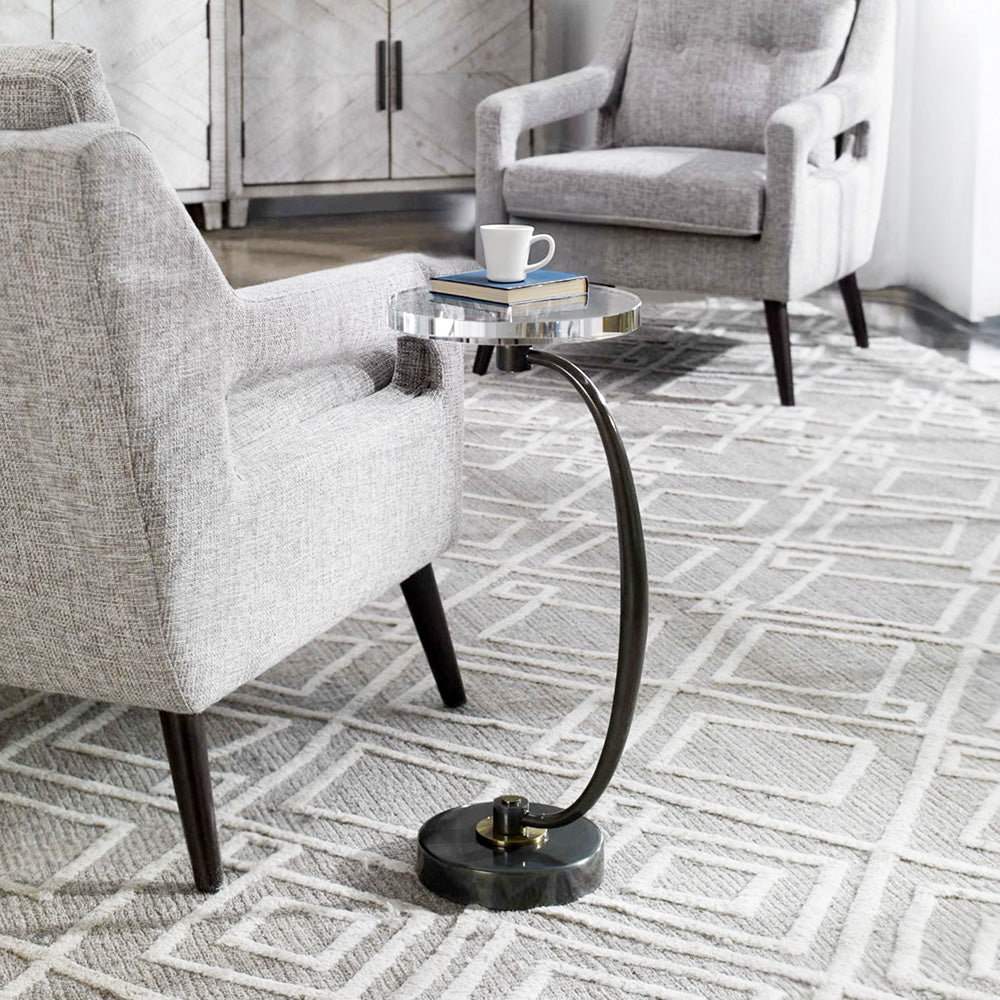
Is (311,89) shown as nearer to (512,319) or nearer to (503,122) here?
(503,122)

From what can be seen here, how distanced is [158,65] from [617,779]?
3.82 metres

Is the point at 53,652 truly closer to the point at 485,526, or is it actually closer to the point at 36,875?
the point at 36,875

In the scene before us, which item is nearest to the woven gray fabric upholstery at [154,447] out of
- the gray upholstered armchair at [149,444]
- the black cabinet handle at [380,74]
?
the gray upholstered armchair at [149,444]

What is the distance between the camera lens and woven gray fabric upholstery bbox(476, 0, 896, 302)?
3.10 meters

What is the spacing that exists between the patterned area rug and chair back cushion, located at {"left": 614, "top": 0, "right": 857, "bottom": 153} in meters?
1.16

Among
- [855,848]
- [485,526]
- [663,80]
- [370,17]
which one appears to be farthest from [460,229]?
[855,848]

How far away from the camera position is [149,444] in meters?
1.24

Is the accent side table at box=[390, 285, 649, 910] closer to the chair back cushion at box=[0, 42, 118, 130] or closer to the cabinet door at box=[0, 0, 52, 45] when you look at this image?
the chair back cushion at box=[0, 42, 118, 130]

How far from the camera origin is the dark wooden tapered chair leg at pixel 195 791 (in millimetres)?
1370

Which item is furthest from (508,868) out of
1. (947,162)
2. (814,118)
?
(947,162)

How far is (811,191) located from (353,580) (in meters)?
1.97

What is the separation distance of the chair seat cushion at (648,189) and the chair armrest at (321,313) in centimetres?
153

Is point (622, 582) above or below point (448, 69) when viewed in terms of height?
below

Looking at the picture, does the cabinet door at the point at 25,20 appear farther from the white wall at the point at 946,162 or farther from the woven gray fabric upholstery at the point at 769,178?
the white wall at the point at 946,162
